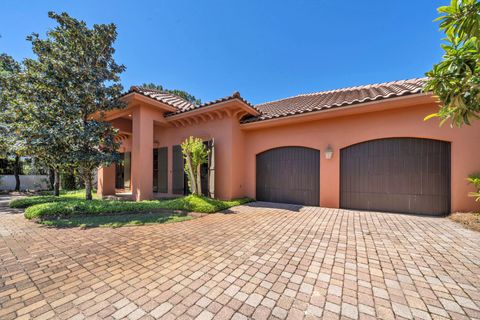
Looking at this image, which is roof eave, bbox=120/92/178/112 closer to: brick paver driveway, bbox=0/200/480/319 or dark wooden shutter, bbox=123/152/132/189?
dark wooden shutter, bbox=123/152/132/189

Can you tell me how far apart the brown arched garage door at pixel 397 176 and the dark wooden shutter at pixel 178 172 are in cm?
709

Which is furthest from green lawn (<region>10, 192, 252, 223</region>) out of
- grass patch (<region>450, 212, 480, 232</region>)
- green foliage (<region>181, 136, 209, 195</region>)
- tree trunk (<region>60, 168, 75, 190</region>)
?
tree trunk (<region>60, 168, 75, 190</region>)

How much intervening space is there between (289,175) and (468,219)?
4.99 meters

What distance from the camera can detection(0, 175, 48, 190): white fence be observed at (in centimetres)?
1368

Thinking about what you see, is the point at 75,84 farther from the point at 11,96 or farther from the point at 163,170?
the point at 163,170

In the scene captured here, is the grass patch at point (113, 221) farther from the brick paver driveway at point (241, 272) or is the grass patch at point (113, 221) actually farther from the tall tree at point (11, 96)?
the tall tree at point (11, 96)

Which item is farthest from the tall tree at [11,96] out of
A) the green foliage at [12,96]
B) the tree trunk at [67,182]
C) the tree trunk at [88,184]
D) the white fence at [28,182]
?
the white fence at [28,182]

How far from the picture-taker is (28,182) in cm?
1427

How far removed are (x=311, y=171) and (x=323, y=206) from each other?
1.42 meters

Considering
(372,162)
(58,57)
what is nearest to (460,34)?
(372,162)

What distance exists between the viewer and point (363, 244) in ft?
11.4

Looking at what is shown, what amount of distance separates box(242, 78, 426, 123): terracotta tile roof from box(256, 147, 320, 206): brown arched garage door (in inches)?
66.7

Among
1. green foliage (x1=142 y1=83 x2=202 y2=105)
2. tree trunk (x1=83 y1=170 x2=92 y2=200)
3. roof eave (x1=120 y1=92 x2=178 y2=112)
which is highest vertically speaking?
green foliage (x1=142 y1=83 x2=202 y2=105)

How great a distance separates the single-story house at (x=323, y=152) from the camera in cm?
556
